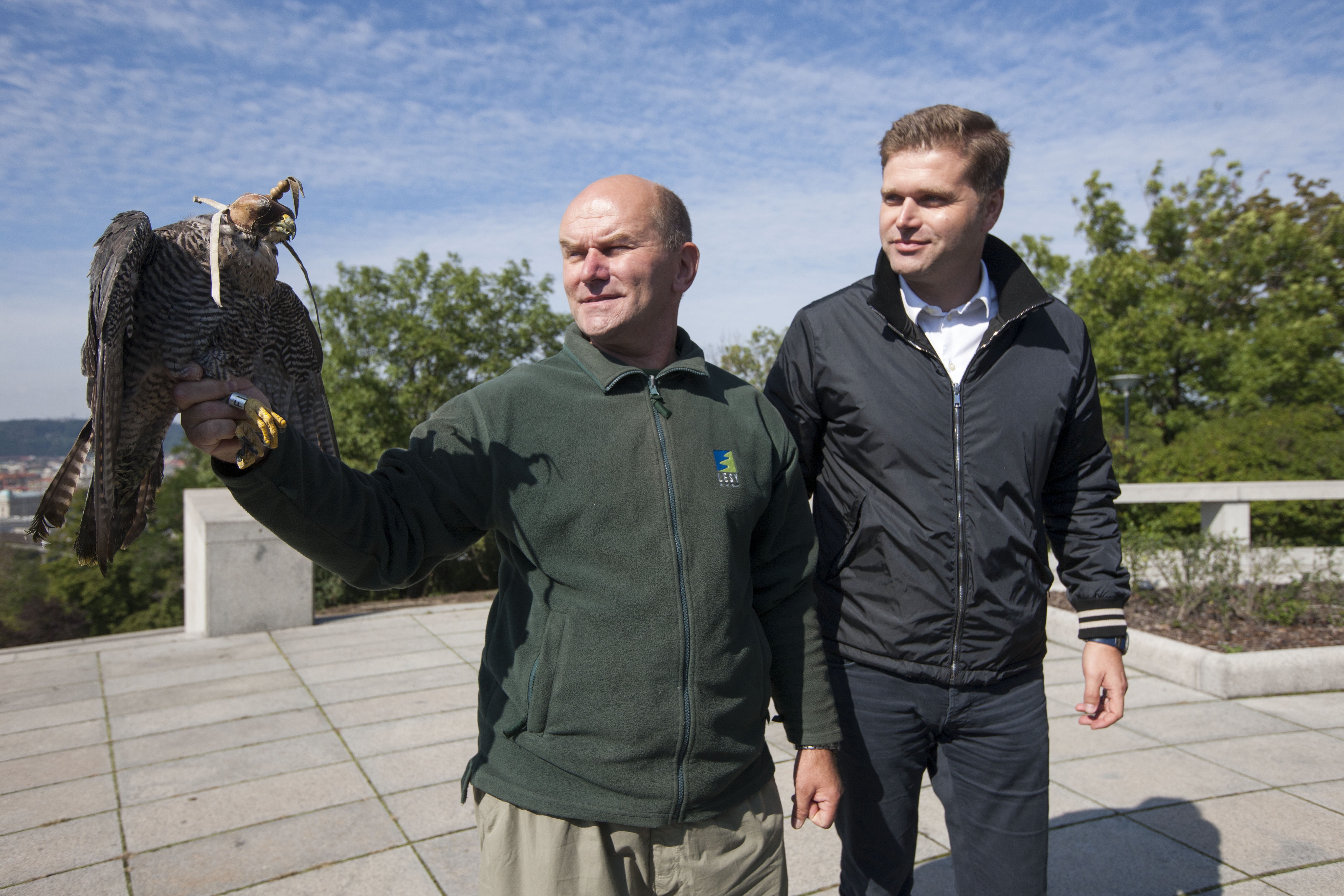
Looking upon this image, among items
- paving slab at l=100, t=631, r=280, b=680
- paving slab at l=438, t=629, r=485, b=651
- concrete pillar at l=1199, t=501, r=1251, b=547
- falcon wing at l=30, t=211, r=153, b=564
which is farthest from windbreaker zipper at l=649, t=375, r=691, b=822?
concrete pillar at l=1199, t=501, r=1251, b=547

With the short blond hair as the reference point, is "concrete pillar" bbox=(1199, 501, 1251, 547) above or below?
below

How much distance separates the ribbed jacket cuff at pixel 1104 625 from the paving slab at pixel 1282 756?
7.14 feet

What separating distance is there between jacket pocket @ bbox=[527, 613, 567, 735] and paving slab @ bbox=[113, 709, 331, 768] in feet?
10.3

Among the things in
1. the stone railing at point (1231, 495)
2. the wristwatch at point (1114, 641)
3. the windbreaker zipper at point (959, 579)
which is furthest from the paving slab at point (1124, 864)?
the stone railing at point (1231, 495)

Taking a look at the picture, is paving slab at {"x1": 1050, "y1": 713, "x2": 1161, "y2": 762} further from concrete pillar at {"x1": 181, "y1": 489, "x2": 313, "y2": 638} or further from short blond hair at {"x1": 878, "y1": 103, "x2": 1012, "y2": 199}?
concrete pillar at {"x1": 181, "y1": 489, "x2": 313, "y2": 638}

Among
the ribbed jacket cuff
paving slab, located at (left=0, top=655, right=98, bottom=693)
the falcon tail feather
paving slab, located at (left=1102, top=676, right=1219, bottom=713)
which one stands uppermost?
the falcon tail feather

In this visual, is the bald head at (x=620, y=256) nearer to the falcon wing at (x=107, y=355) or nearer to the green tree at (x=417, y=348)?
the falcon wing at (x=107, y=355)

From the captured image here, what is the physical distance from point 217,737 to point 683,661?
3545mm

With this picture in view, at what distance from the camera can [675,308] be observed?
5.76 feet

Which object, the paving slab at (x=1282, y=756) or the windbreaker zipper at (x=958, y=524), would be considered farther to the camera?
the paving slab at (x=1282, y=756)

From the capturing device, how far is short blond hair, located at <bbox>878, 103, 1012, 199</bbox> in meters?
1.83

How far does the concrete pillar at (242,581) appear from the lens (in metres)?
Answer: 6.05

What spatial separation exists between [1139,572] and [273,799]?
5.80m

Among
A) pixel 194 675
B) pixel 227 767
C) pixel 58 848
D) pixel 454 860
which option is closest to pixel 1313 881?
pixel 454 860
